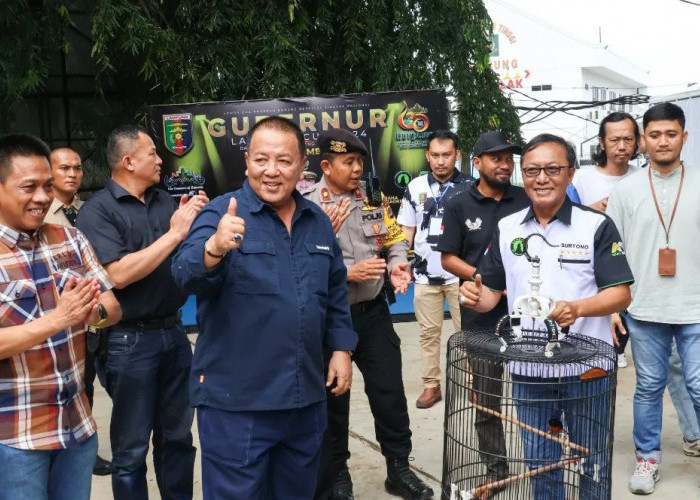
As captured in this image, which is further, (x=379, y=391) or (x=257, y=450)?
(x=379, y=391)

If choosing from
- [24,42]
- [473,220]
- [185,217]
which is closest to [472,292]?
[473,220]

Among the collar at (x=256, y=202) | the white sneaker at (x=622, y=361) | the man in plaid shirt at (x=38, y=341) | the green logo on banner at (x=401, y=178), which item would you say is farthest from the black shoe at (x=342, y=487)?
the green logo on banner at (x=401, y=178)

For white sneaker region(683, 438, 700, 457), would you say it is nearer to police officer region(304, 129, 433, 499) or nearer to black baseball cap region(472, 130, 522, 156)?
police officer region(304, 129, 433, 499)

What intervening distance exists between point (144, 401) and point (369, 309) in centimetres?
127

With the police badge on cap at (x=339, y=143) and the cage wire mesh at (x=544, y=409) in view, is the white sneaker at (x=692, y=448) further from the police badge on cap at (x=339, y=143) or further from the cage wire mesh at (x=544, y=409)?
the police badge on cap at (x=339, y=143)

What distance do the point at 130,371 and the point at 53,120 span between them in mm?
7026

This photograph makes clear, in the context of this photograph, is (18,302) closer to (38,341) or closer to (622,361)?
(38,341)

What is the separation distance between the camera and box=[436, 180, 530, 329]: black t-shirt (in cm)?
442

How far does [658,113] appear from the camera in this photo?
4098 millimetres

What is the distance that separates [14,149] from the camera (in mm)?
2617

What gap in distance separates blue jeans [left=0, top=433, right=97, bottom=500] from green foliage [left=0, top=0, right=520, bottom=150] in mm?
5871

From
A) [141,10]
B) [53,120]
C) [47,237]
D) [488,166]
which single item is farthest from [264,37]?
[47,237]

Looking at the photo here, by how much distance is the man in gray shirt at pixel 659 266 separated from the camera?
406 cm

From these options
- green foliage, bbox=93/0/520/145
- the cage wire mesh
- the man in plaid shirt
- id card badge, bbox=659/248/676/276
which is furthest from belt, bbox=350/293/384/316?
green foliage, bbox=93/0/520/145
